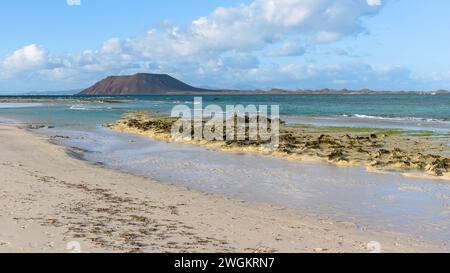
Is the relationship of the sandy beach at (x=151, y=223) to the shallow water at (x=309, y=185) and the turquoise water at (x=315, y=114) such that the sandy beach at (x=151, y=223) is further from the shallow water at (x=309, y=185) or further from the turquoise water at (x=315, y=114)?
the turquoise water at (x=315, y=114)

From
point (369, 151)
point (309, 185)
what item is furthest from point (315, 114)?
point (309, 185)

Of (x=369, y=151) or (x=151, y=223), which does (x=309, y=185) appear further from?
(x=369, y=151)

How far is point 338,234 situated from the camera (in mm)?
9359

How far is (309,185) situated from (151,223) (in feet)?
23.0

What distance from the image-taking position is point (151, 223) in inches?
375

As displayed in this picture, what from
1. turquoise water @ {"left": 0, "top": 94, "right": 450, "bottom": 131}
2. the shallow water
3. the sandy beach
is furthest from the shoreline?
turquoise water @ {"left": 0, "top": 94, "right": 450, "bottom": 131}

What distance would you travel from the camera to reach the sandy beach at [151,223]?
8.01 m

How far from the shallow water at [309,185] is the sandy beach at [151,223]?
0.83m

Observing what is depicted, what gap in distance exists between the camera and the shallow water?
1115cm

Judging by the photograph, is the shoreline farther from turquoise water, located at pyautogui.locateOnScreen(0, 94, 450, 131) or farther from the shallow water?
turquoise water, located at pyautogui.locateOnScreen(0, 94, 450, 131)

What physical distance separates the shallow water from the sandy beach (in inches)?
32.9

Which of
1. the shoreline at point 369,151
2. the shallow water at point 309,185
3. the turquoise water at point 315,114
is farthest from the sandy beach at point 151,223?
the turquoise water at point 315,114
